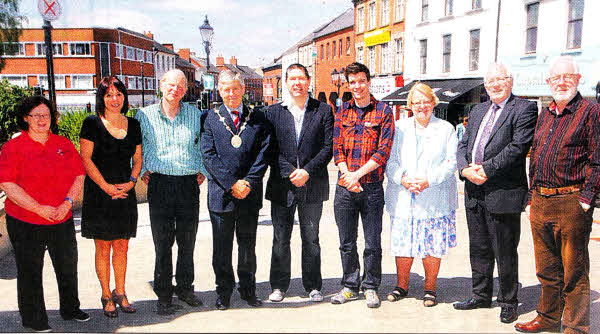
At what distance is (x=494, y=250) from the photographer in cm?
409

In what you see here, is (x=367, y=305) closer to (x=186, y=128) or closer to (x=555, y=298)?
(x=555, y=298)

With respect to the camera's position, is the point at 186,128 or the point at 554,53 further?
the point at 554,53

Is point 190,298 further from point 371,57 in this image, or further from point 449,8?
point 371,57

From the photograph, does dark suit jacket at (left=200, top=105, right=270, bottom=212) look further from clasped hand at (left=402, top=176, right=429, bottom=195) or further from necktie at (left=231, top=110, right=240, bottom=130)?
clasped hand at (left=402, top=176, right=429, bottom=195)

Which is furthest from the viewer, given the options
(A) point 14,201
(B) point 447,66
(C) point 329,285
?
(B) point 447,66

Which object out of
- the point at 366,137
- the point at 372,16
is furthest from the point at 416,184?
the point at 372,16

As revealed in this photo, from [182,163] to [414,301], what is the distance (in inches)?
94.2

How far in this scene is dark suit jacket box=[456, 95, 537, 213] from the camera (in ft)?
12.5

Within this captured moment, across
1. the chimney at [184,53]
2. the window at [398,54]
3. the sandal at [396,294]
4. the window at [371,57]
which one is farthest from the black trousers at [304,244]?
the chimney at [184,53]

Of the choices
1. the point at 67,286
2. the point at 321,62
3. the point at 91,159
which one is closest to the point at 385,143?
the point at 91,159

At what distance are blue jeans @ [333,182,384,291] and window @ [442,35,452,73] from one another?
2191cm

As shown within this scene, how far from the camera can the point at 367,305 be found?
4.14 meters

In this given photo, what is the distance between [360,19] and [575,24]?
67.8 feet

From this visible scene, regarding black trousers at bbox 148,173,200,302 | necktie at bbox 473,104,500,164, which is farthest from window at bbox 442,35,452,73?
black trousers at bbox 148,173,200,302
